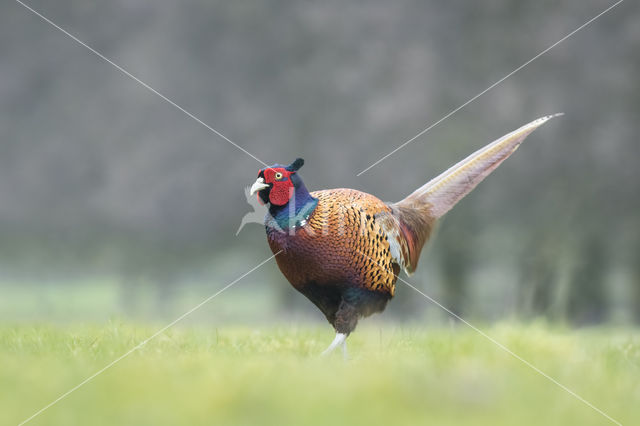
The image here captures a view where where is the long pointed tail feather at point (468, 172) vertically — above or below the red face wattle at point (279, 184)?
below

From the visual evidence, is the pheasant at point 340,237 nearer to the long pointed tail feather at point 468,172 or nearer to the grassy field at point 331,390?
the long pointed tail feather at point 468,172

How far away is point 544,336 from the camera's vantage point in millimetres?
3268

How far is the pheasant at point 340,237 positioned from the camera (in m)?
3.81

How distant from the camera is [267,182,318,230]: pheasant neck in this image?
3.80 metres

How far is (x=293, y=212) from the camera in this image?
381cm

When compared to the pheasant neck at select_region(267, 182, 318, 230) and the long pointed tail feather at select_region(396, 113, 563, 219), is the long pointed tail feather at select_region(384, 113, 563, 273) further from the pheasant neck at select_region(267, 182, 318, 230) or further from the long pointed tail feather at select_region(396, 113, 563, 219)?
the pheasant neck at select_region(267, 182, 318, 230)

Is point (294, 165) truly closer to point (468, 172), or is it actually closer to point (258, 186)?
point (258, 186)

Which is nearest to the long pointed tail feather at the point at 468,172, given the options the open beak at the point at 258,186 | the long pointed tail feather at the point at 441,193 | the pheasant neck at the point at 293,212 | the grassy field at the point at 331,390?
the long pointed tail feather at the point at 441,193

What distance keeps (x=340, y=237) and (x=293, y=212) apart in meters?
0.32

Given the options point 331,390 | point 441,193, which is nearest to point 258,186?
point 441,193

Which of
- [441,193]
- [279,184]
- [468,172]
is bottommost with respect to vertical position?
[441,193]

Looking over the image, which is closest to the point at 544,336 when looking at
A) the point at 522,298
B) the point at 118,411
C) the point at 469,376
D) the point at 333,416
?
the point at 469,376

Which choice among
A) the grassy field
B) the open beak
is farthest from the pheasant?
the grassy field

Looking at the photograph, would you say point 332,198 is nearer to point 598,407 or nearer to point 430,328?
point 430,328
